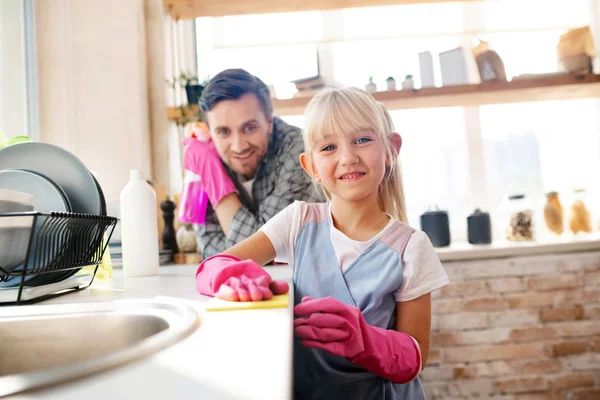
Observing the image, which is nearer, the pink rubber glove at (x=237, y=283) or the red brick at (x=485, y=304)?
the pink rubber glove at (x=237, y=283)

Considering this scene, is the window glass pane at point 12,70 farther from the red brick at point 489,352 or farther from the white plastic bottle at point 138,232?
the red brick at point 489,352

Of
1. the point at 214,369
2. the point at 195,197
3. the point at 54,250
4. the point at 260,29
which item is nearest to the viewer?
the point at 214,369

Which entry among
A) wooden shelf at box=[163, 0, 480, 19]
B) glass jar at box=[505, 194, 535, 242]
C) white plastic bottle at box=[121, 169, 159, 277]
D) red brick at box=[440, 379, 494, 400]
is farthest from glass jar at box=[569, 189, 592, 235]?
white plastic bottle at box=[121, 169, 159, 277]

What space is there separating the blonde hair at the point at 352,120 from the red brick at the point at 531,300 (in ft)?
3.83

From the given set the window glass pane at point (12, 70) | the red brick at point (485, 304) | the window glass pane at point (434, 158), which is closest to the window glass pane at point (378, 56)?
the window glass pane at point (434, 158)

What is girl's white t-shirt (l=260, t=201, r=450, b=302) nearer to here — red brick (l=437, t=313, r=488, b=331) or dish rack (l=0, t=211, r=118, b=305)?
dish rack (l=0, t=211, r=118, b=305)

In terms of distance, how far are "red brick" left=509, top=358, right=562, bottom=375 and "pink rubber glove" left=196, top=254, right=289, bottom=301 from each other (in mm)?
1674

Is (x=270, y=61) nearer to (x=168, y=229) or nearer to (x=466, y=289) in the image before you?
(x=168, y=229)

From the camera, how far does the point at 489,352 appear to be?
6.67 ft

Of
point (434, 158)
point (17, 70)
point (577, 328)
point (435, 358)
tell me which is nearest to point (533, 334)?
point (577, 328)

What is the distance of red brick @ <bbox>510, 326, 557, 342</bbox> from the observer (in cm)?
204

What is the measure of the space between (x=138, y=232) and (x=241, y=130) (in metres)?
0.63

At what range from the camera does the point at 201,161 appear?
1828mm

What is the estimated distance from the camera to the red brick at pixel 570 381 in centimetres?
204
